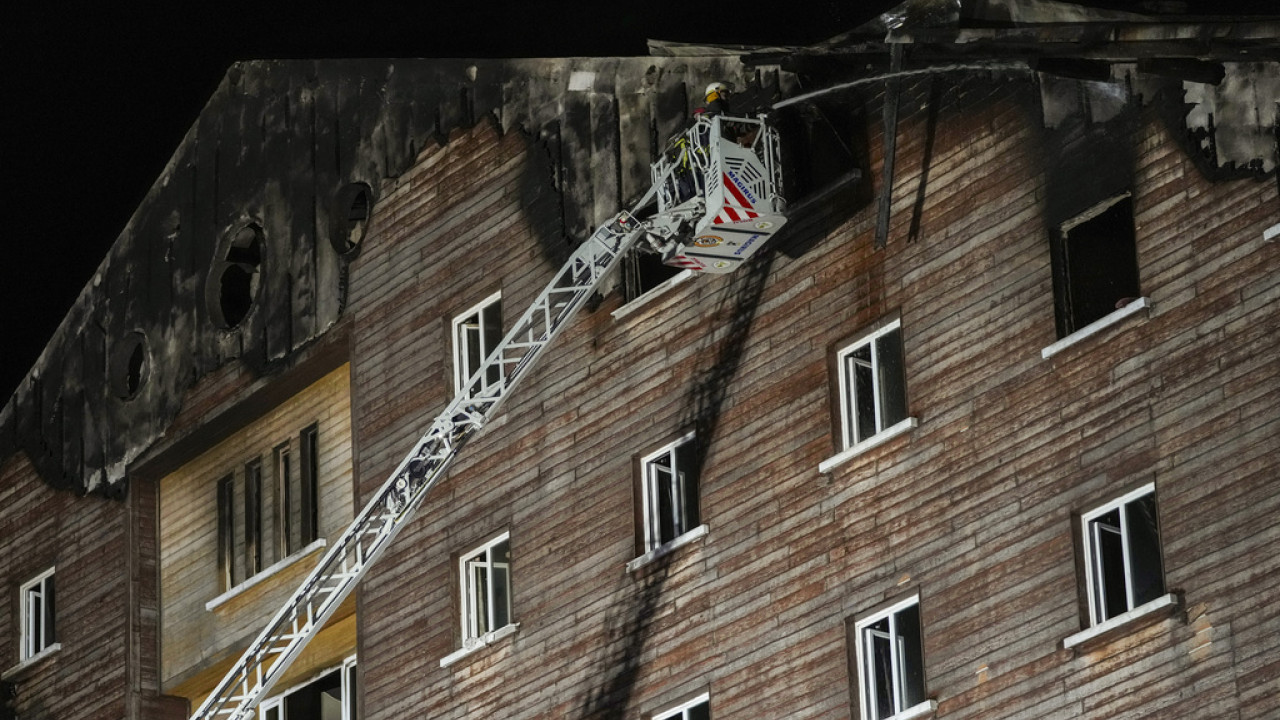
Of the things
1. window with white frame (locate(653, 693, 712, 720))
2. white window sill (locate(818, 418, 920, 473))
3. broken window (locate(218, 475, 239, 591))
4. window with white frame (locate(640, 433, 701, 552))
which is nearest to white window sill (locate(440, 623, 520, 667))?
window with white frame (locate(640, 433, 701, 552))

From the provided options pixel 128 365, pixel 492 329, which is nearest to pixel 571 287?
pixel 492 329

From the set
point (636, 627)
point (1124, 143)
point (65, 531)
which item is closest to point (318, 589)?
point (636, 627)

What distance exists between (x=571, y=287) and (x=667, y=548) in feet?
13.5

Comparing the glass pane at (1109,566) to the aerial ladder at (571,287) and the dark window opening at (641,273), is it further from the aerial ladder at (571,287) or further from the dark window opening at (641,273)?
the dark window opening at (641,273)

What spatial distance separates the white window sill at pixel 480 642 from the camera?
3966cm

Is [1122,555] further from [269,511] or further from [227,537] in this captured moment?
[227,537]

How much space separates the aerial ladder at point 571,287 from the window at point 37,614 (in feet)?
23.4

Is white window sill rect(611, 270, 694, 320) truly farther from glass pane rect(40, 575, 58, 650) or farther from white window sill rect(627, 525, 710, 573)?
glass pane rect(40, 575, 58, 650)

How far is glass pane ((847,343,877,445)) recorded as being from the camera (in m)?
36.0

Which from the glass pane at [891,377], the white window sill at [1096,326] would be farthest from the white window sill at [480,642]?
the white window sill at [1096,326]

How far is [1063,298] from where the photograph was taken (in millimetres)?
33969

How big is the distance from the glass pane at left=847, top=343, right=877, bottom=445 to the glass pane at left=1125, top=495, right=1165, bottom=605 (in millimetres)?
4417

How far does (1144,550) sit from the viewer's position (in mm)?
32344

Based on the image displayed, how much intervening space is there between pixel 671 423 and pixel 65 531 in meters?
15.5
